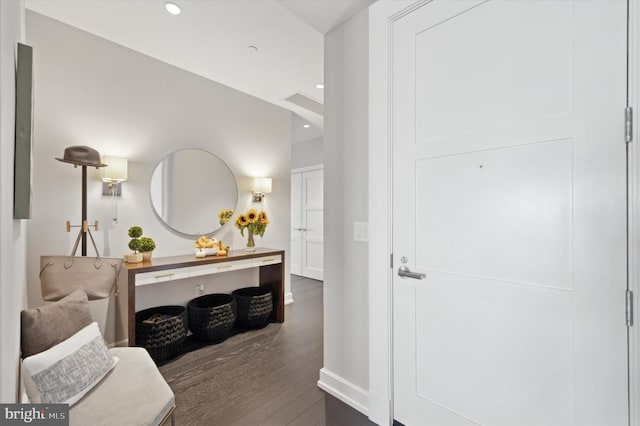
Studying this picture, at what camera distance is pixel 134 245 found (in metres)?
2.42

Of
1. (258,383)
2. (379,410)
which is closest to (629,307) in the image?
(379,410)

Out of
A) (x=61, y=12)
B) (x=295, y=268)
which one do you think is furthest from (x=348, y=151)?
(x=295, y=268)

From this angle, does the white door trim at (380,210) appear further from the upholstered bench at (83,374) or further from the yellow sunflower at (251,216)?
the yellow sunflower at (251,216)

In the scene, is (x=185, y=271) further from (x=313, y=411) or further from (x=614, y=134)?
(x=614, y=134)

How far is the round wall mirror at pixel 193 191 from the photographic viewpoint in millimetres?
2828

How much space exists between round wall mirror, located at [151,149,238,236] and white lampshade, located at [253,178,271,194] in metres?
0.25

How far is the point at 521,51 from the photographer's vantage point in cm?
119

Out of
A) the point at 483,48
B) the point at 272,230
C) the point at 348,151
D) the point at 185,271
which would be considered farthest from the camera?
the point at 272,230

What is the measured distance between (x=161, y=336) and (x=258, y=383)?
93cm

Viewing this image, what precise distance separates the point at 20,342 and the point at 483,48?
239 cm

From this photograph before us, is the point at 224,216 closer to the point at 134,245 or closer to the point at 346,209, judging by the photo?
the point at 134,245

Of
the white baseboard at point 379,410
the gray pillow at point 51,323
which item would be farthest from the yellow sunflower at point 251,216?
the white baseboard at point 379,410

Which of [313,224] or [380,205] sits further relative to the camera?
[313,224]

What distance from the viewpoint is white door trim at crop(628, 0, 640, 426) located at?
37.0 inches
